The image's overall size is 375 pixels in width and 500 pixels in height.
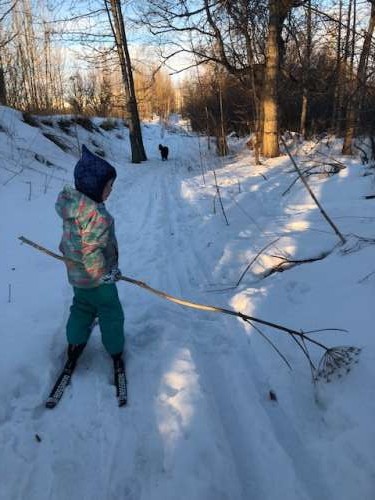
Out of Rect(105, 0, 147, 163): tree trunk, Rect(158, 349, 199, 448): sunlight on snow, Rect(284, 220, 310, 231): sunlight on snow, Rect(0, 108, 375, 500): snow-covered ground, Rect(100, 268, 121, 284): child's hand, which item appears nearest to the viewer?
Rect(0, 108, 375, 500): snow-covered ground

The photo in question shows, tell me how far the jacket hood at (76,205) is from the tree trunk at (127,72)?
13.5m

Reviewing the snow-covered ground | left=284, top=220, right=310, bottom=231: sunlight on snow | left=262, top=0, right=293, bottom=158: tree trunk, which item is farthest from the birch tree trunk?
left=284, top=220, right=310, bottom=231: sunlight on snow

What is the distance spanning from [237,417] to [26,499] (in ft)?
3.85

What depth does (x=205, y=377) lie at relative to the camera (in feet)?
8.90

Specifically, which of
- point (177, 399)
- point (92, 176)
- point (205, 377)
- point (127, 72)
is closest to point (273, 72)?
point (127, 72)

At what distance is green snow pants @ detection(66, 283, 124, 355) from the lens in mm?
2826

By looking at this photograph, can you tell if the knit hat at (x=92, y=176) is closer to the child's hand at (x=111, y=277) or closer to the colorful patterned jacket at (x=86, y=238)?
the colorful patterned jacket at (x=86, y=238)

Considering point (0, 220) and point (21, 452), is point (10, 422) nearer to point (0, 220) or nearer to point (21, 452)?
point (21, 452)

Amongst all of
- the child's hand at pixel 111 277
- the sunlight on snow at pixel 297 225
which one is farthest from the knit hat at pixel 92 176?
the sunlight on snow at pixel 297 225

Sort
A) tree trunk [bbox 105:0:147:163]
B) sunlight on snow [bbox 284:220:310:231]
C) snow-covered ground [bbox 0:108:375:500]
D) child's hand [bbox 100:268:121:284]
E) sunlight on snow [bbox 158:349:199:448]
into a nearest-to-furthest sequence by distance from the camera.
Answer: snow-covered ground [bbox 0:108:375:500] → sunlight on snow [bbox 158:349:199:448] → child's hand [bbox 100:268:121:284] → sunlight on snow [bbox 284:220:310:231] → tree trunk [bbox 105:0:147:163]

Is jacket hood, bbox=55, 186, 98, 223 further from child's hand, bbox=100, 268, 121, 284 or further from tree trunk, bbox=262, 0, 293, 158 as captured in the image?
tree trunk, bbox=262, 0, 293, 158

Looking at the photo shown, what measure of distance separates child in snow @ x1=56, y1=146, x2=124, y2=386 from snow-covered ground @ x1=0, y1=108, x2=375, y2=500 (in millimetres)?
252

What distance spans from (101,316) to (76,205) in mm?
818

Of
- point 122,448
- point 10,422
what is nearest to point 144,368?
point 122,448
